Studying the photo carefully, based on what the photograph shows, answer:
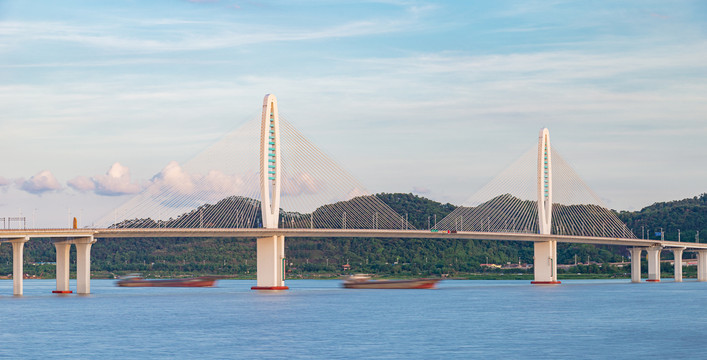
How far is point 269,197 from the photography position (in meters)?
104

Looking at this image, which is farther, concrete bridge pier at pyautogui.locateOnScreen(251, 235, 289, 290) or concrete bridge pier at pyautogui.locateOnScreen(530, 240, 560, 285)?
concrete bridge pier at pyautogui.locateOnScreen(530, 240, 560, 285)

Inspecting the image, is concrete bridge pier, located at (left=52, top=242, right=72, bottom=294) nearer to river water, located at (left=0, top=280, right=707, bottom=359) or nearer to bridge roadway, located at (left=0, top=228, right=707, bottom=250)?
bridge roadway, located at (left=0, top=228, right=707, bottom=250)

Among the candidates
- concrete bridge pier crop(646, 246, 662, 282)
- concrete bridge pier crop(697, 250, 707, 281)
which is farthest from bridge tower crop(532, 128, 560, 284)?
concrete bridge pier crop(697, 250, 707, 281)

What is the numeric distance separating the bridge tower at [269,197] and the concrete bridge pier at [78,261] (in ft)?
57.7

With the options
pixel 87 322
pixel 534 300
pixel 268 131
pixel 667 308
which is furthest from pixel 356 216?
pixel 87 322

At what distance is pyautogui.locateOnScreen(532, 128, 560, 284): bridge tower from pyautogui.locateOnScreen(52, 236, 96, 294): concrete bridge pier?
192ft

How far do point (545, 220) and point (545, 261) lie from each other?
751 centimetres

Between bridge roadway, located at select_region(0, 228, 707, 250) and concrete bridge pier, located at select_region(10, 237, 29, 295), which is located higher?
bridge roadway, located at select_region(0, 228, 707, 250)

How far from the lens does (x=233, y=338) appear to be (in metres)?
57.5

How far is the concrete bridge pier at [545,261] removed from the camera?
136 m

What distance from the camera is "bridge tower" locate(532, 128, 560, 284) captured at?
5217 inches

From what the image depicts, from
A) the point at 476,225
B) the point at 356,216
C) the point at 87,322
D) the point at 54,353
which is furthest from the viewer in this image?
the point at 476,225

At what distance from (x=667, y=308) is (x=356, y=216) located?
3966cm

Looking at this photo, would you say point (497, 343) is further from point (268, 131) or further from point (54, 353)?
point (268, 131)
